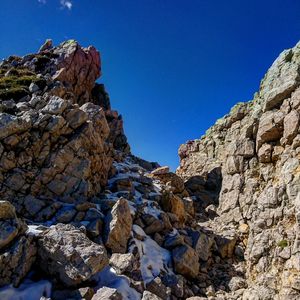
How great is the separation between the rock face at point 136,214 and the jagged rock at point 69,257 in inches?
2.1

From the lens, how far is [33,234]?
16.9 meters

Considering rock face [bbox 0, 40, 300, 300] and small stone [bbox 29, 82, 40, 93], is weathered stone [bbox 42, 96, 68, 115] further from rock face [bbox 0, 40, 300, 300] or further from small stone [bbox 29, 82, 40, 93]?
small stone [bbox 29, 82, 40, 93]

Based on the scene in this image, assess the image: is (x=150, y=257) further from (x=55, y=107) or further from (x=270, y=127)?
(x=270, y=127)

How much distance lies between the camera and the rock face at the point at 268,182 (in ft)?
71.2

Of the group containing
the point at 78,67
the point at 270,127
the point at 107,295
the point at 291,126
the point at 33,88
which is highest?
the point at 78,67

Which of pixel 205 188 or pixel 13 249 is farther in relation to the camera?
pixel 205 188

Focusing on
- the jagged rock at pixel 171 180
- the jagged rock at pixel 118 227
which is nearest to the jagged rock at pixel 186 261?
the jagged rock at pixel 118 227

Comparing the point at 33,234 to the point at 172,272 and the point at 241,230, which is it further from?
the point at 241,230

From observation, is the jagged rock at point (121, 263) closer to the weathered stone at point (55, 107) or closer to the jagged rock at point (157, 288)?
the jagged rock at point (157, 288)

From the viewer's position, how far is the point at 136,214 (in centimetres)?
2588

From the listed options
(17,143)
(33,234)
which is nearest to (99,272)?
(33,234)

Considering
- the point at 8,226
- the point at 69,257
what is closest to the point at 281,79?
the point at 69,257

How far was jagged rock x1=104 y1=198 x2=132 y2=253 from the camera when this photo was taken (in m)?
21.1

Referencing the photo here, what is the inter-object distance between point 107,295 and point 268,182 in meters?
20.4
